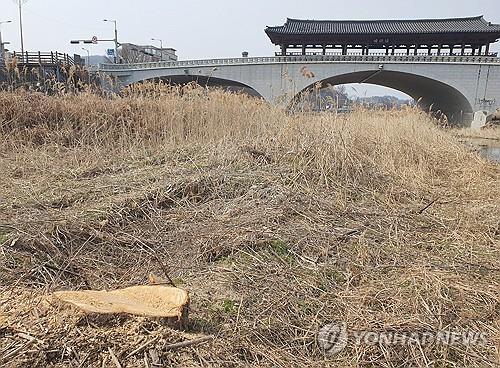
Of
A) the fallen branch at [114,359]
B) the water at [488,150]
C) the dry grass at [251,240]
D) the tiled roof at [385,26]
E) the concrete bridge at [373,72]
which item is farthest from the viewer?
the tiled roof at [385,26]

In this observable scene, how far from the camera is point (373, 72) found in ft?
68.9

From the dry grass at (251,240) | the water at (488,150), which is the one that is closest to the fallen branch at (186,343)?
the dry grass at (251,240)

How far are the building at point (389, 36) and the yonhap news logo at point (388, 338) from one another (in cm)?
2384

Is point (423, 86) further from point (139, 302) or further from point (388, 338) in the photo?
point (139, 302)

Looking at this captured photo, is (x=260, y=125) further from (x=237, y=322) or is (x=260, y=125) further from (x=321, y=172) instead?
(x=237, y=322)

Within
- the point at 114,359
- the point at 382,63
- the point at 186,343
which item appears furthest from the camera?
the point at 382,63


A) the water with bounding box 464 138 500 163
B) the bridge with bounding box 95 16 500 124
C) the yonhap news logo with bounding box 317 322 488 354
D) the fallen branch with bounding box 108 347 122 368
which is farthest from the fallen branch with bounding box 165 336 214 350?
the bridge with bounding box 95 16 500 124

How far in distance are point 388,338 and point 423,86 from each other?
2652cm

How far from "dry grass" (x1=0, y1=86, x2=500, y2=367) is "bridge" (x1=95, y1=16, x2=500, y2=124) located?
53.1ft

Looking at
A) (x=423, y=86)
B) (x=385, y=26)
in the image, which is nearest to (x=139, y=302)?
(x=423, y=86)

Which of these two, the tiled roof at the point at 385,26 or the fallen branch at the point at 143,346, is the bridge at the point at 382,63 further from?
the fallen branch at the point at 143,346

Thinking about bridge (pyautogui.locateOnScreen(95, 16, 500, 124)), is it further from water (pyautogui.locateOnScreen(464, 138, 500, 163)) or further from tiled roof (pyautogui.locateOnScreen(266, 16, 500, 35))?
water (pyautogui.locateOnScreen(464, 138, 500, 163))

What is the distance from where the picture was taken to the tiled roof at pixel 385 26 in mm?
22094

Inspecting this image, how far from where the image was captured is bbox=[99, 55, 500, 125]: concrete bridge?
20.0 meters
